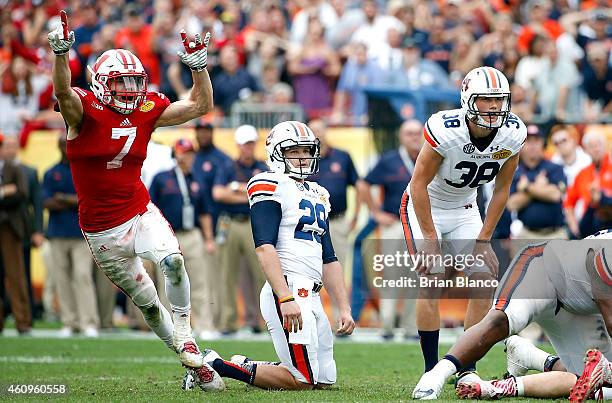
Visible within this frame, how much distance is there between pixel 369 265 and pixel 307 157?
6176 millimetres

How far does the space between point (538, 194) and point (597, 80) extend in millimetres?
2954

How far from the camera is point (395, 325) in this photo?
Answer: 12.9 metres

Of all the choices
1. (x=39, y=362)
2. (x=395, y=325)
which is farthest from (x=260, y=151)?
(x=39, y=362)

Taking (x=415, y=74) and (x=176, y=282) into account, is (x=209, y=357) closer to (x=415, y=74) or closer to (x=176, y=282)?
(x=176, y=282)

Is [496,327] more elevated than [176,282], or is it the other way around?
[176,282]

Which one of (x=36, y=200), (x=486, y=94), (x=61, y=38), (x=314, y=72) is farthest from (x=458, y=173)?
(x=314, y=72)

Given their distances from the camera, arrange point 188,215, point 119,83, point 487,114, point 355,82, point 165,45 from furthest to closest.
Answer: point 165,45
point 355,82
point 188,215
point 119,83
point 487,114

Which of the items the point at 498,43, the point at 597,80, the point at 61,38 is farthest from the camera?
the point at 498,43

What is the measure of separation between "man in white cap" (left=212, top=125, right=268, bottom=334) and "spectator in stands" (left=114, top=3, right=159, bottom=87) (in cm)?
338

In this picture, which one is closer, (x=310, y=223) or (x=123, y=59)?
(x=310, y=223)

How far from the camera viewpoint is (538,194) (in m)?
11.5

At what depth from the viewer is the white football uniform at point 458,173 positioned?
7.20 metres

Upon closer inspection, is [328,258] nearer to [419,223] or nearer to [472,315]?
[419,223]

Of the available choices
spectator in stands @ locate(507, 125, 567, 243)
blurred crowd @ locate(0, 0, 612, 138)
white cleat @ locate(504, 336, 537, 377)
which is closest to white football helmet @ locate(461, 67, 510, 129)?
white cleat @ locate(504, 336, 537, 377)
